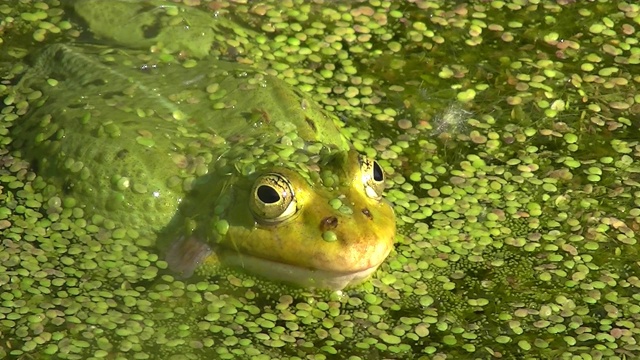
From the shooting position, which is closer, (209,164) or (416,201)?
(209,164)

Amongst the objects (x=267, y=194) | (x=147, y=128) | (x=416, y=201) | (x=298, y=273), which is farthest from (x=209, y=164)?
(x=416, y=201)

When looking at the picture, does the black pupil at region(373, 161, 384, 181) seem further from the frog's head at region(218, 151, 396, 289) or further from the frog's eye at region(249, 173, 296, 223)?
the frog's eye at region(249, 173, 296, 223)

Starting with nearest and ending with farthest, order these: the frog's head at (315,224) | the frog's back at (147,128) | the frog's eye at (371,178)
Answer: the frog's head at (315,224), the frog's eye at (371,178), the frog's back at (147,128)

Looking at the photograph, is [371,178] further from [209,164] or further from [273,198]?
[209,164]

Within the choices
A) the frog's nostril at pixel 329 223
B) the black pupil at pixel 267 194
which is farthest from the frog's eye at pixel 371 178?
the black pupil at pixel 267 194

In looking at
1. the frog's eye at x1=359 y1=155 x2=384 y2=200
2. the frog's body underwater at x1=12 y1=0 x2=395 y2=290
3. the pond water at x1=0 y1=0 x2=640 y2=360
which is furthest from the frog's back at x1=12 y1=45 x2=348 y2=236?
the frog's eye at x1=359 y1=155 x2=384 y2=200

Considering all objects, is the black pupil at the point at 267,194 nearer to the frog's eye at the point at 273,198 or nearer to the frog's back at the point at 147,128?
the frog's eye at the point at 273,198
